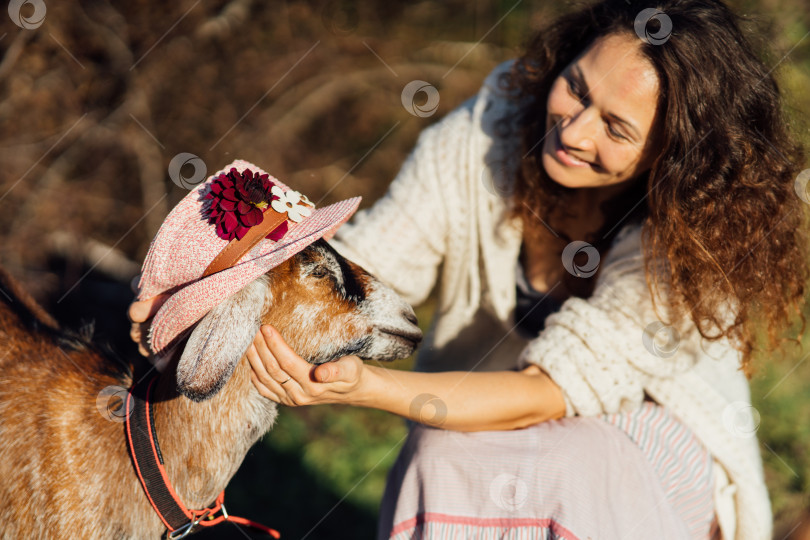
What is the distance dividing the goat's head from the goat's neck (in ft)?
0.72

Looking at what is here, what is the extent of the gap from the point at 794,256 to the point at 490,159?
4.18 feet

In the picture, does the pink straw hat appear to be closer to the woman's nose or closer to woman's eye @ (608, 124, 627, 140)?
the woman's nose

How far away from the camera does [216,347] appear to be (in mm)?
1785

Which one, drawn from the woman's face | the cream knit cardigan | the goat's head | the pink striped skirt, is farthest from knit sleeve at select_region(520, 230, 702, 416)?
the goat's head

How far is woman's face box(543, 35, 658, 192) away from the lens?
239 centimetres

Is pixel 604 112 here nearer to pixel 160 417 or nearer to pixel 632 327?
pixel 632 327

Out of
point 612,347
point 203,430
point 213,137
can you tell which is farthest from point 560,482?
point 213,137

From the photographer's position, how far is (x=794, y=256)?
8.55 ft

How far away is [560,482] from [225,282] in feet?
4.20

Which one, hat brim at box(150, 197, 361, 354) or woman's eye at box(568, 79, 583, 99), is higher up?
woman's eye at box(568, 79, 583, 99)

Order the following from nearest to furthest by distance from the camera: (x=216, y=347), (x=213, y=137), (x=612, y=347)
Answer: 1. (x=216, y=347)
2. (x=612, y=347)
3. (x=213, y=137)

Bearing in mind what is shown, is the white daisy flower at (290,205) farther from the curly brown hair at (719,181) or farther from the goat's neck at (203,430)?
the curly brown hair at (719,181)

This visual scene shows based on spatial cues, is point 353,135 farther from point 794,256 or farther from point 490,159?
point 794,256

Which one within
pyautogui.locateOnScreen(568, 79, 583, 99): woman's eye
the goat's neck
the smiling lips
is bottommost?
the goat's neck
